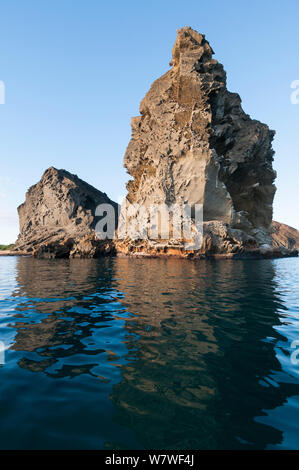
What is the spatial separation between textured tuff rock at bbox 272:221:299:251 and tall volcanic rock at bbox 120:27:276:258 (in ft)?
A: 194

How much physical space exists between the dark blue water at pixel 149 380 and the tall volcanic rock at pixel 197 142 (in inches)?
1142

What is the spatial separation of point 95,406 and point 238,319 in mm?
4726

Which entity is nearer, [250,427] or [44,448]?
[44,448]

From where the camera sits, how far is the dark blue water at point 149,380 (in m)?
2.46

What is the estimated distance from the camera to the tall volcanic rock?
39.1m

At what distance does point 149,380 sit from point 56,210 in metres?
67.7

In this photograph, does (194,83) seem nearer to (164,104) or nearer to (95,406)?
(164,104)

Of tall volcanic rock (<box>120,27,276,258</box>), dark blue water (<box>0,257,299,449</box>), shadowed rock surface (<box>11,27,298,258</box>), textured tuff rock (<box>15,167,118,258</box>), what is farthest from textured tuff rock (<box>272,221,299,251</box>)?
dark blue water (<box>0,257,299,449</box>)

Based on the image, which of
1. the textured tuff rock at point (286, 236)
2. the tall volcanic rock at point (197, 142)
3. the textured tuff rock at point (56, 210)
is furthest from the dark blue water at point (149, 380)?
the textured tuff rock at point (286, 236)

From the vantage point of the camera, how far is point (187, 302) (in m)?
8.38

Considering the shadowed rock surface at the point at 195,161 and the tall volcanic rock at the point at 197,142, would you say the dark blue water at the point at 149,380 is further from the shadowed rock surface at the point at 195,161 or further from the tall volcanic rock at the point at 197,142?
the tall volcanic rock at the point at 197,142

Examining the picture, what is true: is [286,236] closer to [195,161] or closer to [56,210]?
[195,161]

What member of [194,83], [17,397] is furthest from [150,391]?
[194,83]

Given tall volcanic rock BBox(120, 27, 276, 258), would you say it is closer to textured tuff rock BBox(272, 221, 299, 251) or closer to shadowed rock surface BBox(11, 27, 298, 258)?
shadowed rock surface BBox(11, 27, 298, 258)
